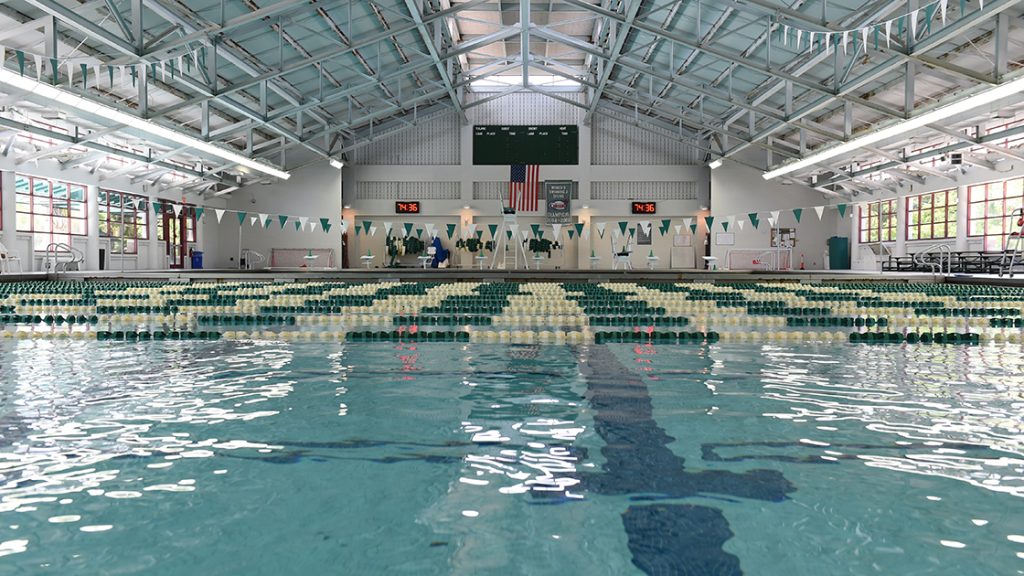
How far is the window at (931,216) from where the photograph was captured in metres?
21.3

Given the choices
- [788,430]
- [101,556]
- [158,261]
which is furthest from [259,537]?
[158,261]

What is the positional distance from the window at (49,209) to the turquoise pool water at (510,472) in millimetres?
16150

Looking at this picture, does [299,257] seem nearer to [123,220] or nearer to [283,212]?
[283,212]

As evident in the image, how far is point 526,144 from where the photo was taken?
89.5 ft

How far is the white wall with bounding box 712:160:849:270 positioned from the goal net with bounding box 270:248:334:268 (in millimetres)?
14550

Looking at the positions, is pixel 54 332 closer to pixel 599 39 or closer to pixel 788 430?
pixel 788 430

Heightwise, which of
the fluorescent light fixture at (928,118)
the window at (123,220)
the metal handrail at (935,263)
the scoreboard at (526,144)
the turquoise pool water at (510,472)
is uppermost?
the scoreboard at (526,144)

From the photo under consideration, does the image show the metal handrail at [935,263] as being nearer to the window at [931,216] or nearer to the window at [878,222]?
the window at [931,216]

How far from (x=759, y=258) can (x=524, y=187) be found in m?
9.24

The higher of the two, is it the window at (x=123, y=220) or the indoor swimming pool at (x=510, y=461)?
the window at (x=123, y=220)

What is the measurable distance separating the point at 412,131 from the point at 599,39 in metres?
10.2

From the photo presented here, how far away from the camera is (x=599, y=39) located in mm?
20031

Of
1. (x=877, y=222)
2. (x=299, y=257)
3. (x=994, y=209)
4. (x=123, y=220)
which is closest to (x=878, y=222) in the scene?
(x=877, y=222)

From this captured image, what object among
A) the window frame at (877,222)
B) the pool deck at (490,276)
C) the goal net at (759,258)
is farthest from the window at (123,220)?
the window frame at (877,222)
